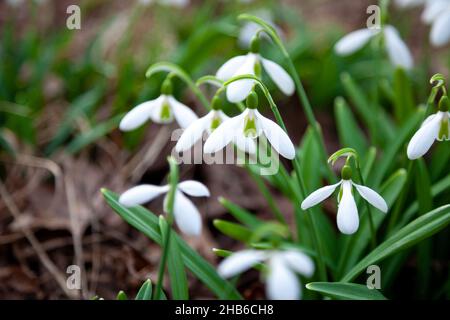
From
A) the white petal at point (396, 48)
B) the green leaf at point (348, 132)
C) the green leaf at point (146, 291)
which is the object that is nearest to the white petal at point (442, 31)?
the white petal at point (396, 48)

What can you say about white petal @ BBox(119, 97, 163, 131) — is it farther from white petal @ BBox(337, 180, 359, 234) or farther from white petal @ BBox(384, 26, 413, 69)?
white petal @ BBox(384, 26, 413, 69)

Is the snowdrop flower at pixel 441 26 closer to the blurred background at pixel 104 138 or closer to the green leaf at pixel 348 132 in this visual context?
the blurred background at pixel 104 138

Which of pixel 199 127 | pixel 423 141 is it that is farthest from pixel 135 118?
pixel 423 141

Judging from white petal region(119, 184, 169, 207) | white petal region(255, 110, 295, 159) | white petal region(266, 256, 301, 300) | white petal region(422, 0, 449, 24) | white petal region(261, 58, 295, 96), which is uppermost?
white petal region(422, 0, 449, 24)

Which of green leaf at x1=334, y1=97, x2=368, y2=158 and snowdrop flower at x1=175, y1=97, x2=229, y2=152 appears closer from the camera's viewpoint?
snowdrop flower at x1=175, y1=97, x2=229, y2=152

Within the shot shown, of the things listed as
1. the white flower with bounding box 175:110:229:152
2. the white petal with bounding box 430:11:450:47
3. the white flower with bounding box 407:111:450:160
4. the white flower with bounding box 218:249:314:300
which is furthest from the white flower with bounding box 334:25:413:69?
the white flower with bounding box 218:249:314:300

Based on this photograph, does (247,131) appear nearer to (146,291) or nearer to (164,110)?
(164,110)
